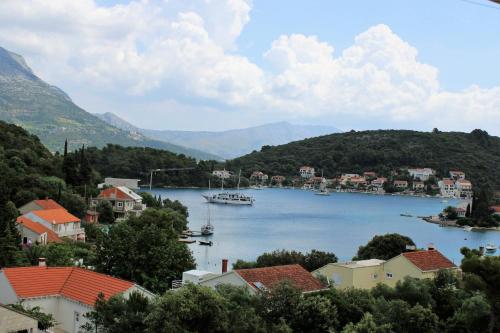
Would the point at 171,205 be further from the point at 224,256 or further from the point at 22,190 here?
the point at 22,190

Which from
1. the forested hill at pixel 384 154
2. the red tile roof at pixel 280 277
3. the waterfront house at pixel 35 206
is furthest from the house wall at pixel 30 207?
the forested hill at pixel 384 154

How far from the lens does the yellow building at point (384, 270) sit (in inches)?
706

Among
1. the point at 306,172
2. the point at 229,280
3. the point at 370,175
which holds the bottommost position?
the point at 229,280

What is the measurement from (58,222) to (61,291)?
15041 mm

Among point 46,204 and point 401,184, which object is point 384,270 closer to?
point 46,204

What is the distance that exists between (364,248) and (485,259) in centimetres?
1522

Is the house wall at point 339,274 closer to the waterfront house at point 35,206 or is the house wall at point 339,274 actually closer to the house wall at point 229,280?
the house wall at point 229,280

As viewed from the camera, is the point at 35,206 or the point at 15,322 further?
the point at 35,206

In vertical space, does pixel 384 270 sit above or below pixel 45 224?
above

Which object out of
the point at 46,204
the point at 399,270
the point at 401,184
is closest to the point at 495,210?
the point at 401,184

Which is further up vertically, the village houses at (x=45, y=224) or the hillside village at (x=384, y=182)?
the hillside village at (x=384, y=182)

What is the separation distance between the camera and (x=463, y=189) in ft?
329

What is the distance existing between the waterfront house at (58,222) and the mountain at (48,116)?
99.9m

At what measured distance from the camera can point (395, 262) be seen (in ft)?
61.1
